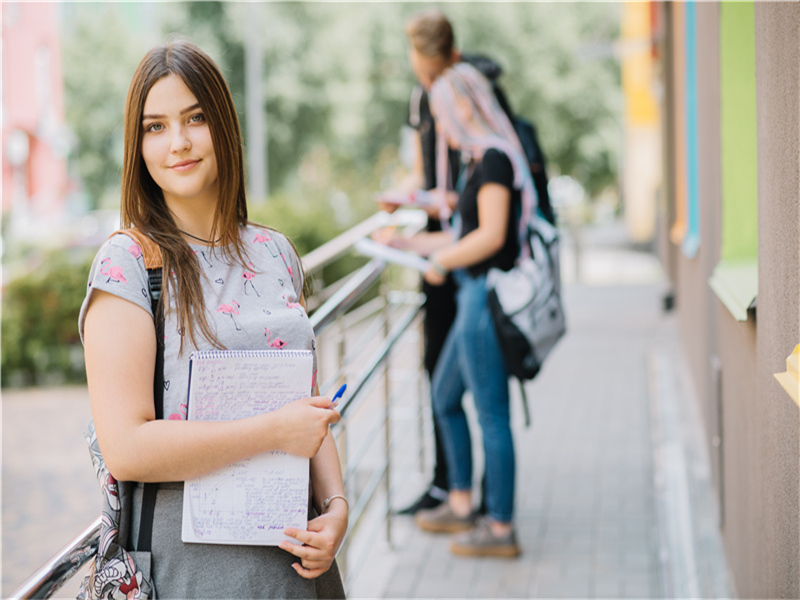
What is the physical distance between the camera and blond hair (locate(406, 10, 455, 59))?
151 inches

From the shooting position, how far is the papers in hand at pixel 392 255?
390 centimetres

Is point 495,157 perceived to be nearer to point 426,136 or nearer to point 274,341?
point 426,136

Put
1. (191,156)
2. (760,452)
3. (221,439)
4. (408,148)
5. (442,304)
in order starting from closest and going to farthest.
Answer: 1. (221,439)
2. (191,156)
3. (760,452)
4. (442,304)
5. (408,148)

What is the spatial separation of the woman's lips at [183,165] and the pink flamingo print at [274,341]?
0.30 metres

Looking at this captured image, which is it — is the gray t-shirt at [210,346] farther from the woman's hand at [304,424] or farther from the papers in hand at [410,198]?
the papers in hand at [410,198]

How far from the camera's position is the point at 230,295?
1.62 metres

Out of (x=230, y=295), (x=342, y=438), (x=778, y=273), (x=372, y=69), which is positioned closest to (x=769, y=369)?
(x=778, y=273)

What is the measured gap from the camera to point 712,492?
14.3 ft

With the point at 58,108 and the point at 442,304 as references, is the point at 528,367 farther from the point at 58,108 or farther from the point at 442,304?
the point at 58,108

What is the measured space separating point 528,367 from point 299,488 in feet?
7.17

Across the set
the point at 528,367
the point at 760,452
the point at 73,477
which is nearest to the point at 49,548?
the point at 73,477

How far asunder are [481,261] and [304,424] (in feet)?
7.24

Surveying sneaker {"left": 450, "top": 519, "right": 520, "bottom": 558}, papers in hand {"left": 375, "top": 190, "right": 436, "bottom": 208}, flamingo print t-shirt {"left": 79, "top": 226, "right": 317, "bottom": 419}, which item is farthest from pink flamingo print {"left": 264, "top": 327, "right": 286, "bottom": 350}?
sneaker {"left": 450, "top": 519, "right": 520, "bottom": 558}

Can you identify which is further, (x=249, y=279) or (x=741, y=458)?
(x=741, y=458)
